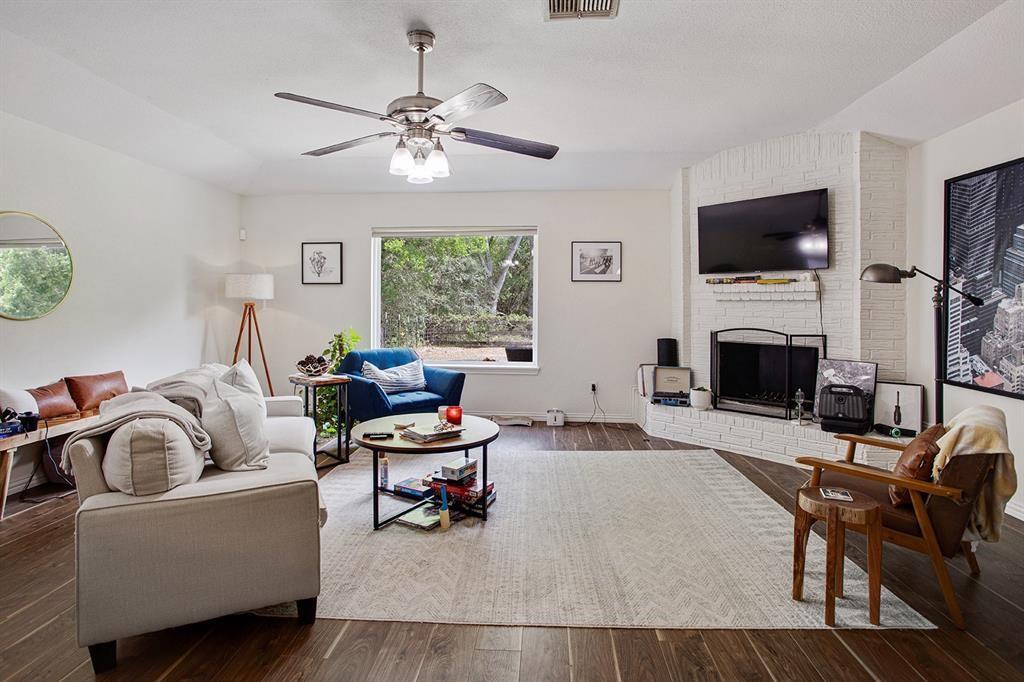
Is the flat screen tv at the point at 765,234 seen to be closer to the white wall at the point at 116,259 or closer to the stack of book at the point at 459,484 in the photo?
the stack of book at the point at 459,484

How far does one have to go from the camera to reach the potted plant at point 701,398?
4.88 m

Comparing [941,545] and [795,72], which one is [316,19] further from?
[941,545]

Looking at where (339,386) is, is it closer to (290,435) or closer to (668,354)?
(290,435)

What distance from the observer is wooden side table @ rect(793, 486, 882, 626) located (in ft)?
6.73

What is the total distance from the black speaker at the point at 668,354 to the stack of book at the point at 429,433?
109 inches

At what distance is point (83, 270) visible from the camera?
4.11 metres

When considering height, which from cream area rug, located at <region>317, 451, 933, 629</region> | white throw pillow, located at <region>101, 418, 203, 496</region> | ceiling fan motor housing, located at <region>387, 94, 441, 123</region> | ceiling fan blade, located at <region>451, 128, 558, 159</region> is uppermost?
ceiling fan motor housing, located at <region>387, 94, 441, 123</region>

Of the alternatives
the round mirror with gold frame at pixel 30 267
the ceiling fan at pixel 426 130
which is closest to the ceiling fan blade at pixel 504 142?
the ceiling fan at pixel 426 130

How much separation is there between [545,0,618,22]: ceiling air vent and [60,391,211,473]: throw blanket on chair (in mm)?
2358

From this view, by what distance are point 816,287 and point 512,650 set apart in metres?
3.72

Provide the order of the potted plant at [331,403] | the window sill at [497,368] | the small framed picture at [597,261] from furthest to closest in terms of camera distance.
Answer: the window sill at [497,368], the small framed picture at [597,261], the potted plant at [331,403]

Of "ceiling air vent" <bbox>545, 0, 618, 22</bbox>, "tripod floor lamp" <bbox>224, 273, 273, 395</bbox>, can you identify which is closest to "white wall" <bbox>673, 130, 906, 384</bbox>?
"ceiling air vent" <bbox>545, 0, 618, 22</bbox>

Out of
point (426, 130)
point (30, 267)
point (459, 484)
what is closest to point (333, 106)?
point (426, 130)

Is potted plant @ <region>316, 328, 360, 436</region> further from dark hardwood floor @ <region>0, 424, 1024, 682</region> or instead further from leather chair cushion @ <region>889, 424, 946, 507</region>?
leather chair cushion @ <region>889, 424, 946, 507</region>
